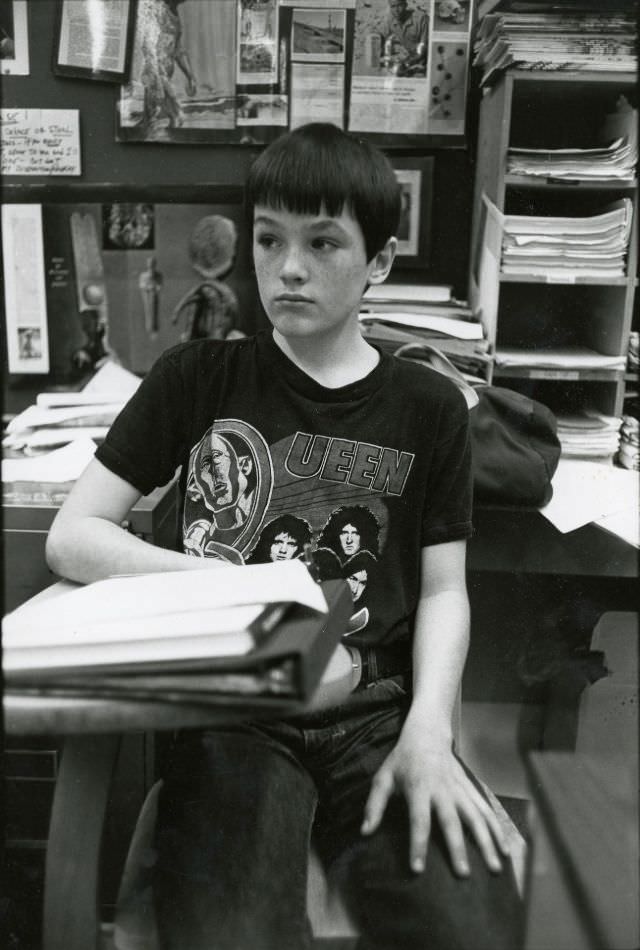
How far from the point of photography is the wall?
3.76 feet

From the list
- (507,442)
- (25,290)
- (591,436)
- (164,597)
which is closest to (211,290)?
(25,290)

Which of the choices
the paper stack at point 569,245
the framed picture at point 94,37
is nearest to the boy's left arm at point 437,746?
the paper stack at point 569,245

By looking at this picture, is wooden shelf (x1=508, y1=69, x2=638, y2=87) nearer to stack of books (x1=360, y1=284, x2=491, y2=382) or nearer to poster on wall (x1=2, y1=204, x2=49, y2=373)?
stack of books (x1=360, y1=284, x2=491, y2=382)

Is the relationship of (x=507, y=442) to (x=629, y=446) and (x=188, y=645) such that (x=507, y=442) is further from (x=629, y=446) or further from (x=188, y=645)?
(x=188, y=645)

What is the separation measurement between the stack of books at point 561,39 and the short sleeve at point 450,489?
1.61 ft

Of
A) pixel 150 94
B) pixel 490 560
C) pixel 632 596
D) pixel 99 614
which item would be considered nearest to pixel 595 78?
pixel 150 94

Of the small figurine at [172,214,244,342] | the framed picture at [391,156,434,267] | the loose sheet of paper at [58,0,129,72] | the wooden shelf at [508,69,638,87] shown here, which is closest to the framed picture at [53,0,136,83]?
the loose sheet of paper at [58,0,129,72]

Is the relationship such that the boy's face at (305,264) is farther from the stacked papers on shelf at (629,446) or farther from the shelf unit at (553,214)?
the stacked papers on shelf at (629,446)

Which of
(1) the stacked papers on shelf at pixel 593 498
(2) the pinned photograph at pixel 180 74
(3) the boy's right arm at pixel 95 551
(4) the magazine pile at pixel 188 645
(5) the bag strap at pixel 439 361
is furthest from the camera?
(5) the bag strap at pixel 439 361

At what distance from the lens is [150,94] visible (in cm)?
Answer: 115

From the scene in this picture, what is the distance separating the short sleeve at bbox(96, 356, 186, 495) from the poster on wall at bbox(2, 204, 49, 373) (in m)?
0.44

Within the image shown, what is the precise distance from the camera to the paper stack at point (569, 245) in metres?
1.33

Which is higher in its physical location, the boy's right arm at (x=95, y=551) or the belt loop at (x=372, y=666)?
the boy's right arm at (x=95, y=551)

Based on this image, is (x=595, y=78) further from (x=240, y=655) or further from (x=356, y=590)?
(x=240, y=655)
